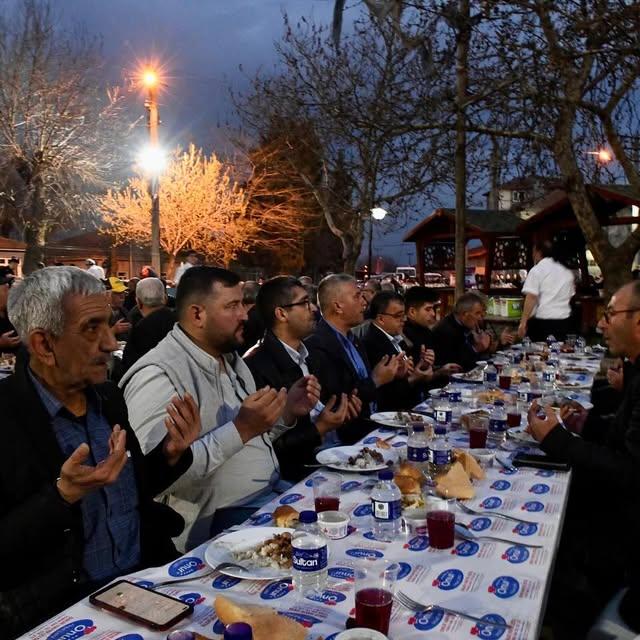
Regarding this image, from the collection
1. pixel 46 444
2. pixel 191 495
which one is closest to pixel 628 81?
pixel 191 495

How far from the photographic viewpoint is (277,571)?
6.91ft

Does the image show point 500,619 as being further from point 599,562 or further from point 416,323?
point 416,323

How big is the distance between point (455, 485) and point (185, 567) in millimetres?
1276

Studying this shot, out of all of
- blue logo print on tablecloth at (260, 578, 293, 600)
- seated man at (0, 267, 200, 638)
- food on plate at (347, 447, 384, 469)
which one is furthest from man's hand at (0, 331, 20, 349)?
blue logo print on tablecloth at (260, 578, 293, 600)

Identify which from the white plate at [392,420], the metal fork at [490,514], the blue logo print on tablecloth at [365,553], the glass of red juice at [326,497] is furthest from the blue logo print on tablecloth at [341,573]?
the white plate at [392,420]

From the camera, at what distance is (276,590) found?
6.64ft

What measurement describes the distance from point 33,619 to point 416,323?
6001 millimetres

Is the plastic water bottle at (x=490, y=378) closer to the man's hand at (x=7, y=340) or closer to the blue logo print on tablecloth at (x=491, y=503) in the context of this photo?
the blue logo print on tablecloth at (x=491, y=503)

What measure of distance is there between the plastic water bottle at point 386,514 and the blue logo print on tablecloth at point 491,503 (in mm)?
501

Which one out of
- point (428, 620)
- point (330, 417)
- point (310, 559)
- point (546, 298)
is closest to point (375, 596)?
point (428, 620)

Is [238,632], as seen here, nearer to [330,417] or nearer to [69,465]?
[69,465]

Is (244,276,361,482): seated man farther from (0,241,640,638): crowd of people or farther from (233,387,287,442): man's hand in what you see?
(233,387,287,442): man's hand

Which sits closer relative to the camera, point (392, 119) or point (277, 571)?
point (277, 571)

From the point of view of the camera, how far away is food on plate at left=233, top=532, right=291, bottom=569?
2154 millimetres
